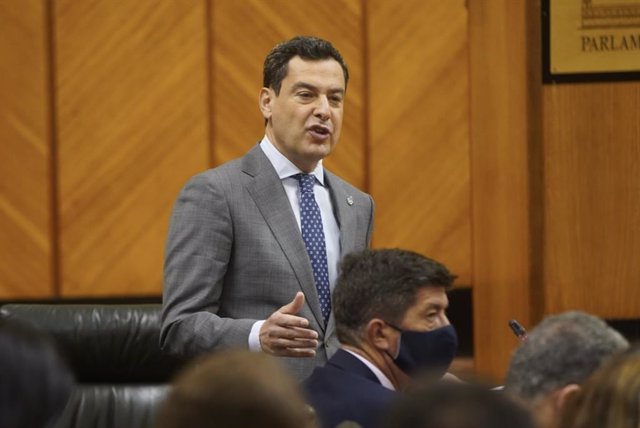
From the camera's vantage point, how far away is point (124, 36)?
433 cm

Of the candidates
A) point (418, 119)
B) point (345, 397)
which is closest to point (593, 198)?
point (418, 119)

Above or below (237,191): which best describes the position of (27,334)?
below

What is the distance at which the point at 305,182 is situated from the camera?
2904 mm

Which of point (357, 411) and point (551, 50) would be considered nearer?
point (357, 411)

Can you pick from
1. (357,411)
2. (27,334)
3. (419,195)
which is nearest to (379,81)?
(419,195)

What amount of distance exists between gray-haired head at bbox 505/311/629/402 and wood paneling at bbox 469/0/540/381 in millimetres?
2423

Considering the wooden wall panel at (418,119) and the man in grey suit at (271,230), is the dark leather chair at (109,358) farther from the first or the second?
the wooden wall panel at (418,119)

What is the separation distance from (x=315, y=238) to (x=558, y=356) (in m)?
1.03

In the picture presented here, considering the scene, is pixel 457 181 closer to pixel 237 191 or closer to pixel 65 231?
pixel 65 231

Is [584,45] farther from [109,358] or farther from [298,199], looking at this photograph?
[109,358]

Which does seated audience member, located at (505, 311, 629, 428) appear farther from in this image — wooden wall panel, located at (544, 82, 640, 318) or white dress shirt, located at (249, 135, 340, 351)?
wooden wall panel, located at (544, 82, 640, 318)

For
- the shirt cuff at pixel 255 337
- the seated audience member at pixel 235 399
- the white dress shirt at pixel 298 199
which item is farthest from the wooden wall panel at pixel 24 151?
the seated audience member at pixel 235 399

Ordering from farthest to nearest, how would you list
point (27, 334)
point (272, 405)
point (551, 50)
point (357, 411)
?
point (551, 50) < point (357, 411) < point (27, 334) < point (272, 405)

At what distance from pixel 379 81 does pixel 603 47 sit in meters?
0.81
